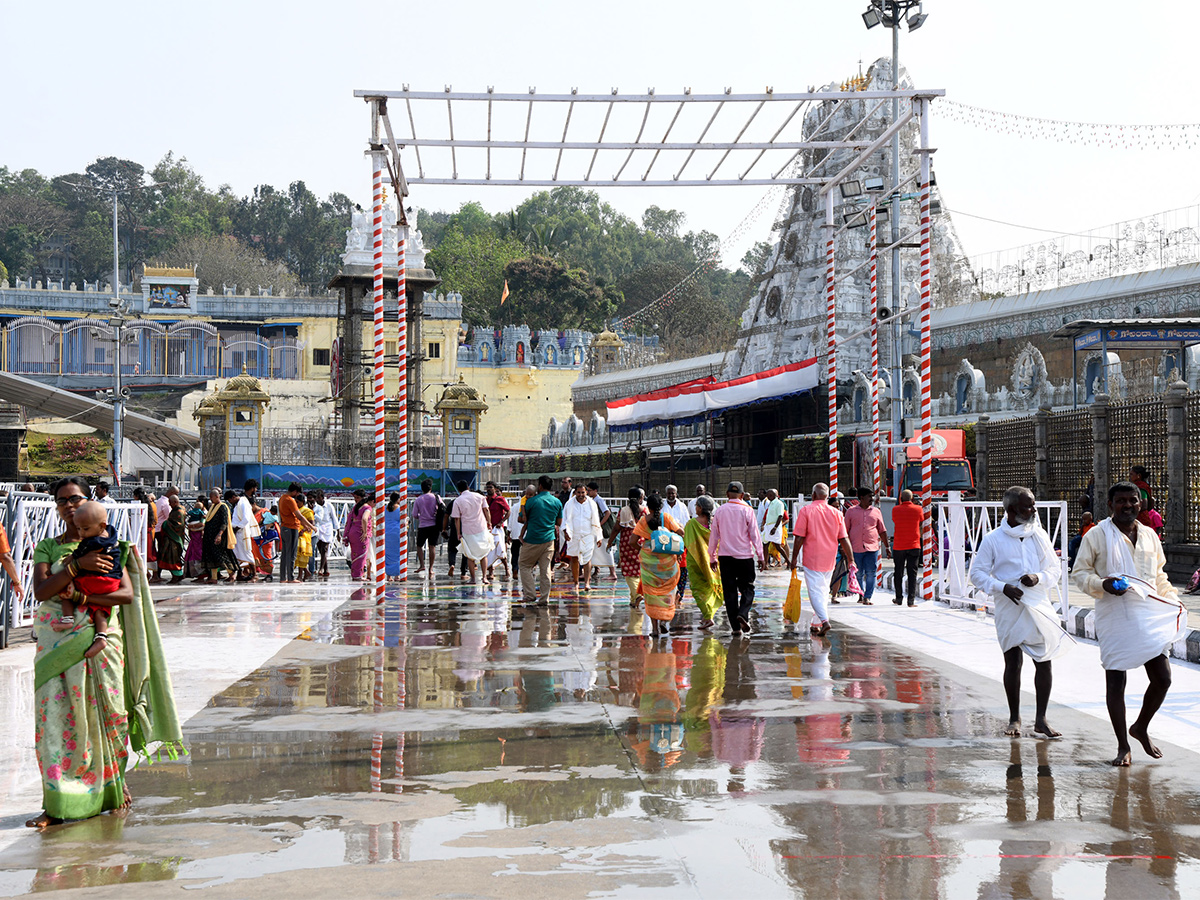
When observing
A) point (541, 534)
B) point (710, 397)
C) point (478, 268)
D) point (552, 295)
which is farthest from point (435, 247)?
point (541, 534)

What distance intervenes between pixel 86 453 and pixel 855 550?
43003 mm

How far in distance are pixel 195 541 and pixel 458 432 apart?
1645 centimetres

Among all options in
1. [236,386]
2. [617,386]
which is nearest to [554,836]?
[236,386]

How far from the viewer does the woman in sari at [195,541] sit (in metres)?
19.2

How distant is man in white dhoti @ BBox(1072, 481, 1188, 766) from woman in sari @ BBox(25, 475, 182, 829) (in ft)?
15.3

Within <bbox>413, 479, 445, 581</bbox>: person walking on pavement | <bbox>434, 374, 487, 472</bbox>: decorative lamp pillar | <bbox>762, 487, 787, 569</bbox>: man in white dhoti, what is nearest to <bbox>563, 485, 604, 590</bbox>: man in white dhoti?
<bbox>413, 479, 445, 581</bbox>: person walking on pavement

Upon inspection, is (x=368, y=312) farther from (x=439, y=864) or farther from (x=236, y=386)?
(x=439, y=864)

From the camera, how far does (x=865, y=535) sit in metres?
14.8

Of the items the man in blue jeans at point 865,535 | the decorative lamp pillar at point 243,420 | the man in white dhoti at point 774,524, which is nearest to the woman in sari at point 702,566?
the man in blue jeans at point 865,535

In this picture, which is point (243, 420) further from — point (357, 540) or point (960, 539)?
point (960, 539)

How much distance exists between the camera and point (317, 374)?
62.2m

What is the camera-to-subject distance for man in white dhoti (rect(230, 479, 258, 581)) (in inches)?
744

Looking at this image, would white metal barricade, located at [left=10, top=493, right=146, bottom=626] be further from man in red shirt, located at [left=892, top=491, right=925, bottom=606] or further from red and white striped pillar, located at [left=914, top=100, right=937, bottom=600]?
red and white striped pillar, located at [left=914, top=100, right=937, bottom=600]

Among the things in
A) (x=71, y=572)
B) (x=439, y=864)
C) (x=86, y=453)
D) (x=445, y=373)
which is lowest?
(x=439, y=864)
